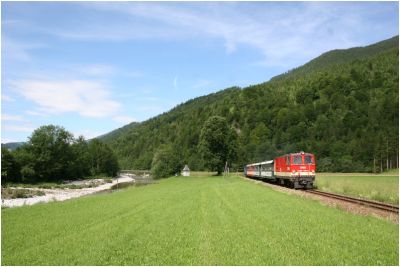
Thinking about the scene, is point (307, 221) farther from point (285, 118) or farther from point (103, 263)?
point (285, 118)

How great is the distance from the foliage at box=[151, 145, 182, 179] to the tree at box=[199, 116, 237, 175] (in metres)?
26.1

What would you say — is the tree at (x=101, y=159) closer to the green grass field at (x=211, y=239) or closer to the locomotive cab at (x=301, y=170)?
the locomotive cab at (x=301, y=170)

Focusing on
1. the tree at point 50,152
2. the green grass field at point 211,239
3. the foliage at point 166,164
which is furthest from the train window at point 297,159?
the tree at point 50,152

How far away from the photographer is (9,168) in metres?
92.9

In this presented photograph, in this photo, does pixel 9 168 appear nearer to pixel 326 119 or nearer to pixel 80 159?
pixel 80 159

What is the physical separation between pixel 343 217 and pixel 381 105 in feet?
411

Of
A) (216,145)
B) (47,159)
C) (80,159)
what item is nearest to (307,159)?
(216,145)

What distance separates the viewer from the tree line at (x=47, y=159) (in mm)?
95625

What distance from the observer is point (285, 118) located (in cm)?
15075

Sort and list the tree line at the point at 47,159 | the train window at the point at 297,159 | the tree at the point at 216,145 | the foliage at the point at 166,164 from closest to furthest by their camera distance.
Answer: the train window at the point at 297,159 < the tree at the point at 216,145 < the tree line at the point at 47,159 < the foliage at the point at 166,164

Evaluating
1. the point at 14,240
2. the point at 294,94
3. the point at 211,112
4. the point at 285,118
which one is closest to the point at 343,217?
the point at 14,240

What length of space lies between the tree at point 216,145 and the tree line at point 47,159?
134 ft

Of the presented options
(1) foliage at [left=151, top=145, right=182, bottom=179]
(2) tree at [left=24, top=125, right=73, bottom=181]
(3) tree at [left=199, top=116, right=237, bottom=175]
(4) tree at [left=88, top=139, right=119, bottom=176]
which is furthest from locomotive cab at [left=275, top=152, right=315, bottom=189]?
(4) tree at [left=88, top=139, right=119, bottom=176]

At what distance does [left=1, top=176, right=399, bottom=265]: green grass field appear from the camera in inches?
460
